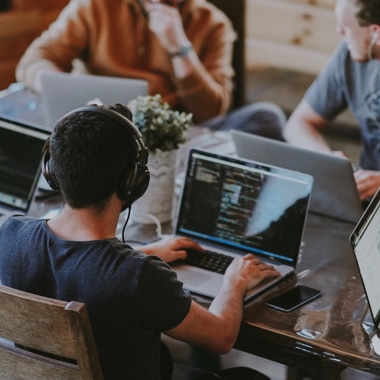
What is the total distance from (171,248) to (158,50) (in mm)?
1499

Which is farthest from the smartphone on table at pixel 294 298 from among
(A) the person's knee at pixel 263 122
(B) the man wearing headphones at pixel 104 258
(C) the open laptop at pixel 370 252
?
(A) the person's knee at pixel 263 122

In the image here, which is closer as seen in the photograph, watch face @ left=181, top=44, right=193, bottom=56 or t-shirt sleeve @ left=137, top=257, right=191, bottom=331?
t-shirt sleeve @ left=137, top=257, right=191, bottom=331

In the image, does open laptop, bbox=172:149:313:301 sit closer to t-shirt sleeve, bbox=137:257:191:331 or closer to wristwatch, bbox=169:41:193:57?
t-shirt sleeve, bbox=137:257:191:331

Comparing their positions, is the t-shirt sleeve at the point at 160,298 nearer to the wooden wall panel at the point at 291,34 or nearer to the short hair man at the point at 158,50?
the short hair man at the point at 158,50

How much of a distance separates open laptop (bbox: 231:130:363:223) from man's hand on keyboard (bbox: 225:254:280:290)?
13.1 inches

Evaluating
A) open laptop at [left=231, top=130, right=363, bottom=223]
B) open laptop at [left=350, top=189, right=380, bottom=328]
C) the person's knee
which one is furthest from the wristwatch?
open laptop at [left=350, top=189, right=380, bottom=328]

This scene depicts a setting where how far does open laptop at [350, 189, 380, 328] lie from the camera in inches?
67.4

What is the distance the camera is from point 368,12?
8.28ft

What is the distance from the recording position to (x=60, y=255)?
1508mm

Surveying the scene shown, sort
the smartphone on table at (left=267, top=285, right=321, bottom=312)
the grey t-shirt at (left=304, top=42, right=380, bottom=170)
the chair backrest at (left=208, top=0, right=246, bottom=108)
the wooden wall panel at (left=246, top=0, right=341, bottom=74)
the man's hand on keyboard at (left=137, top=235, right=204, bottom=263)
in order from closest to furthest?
the smartphone on table at (left=267, top=285, right=321, bottom=312)
the man's hand on keyboard at (left=137, top=235, right=204, bottom=263)
the grey t-shirt at (left=304, top=42, right=380, bottom=170)
the chair backrest at (left=208, top=0, right=246, bottom=108)
the wooden wall panel at (left=246, top=0, right=341, bottom=74)

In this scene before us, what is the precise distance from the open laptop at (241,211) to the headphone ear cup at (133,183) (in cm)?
38

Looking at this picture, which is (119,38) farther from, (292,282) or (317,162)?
(292,282)

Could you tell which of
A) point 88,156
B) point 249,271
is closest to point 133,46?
point 249,271

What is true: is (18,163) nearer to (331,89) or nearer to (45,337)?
(45,337)
